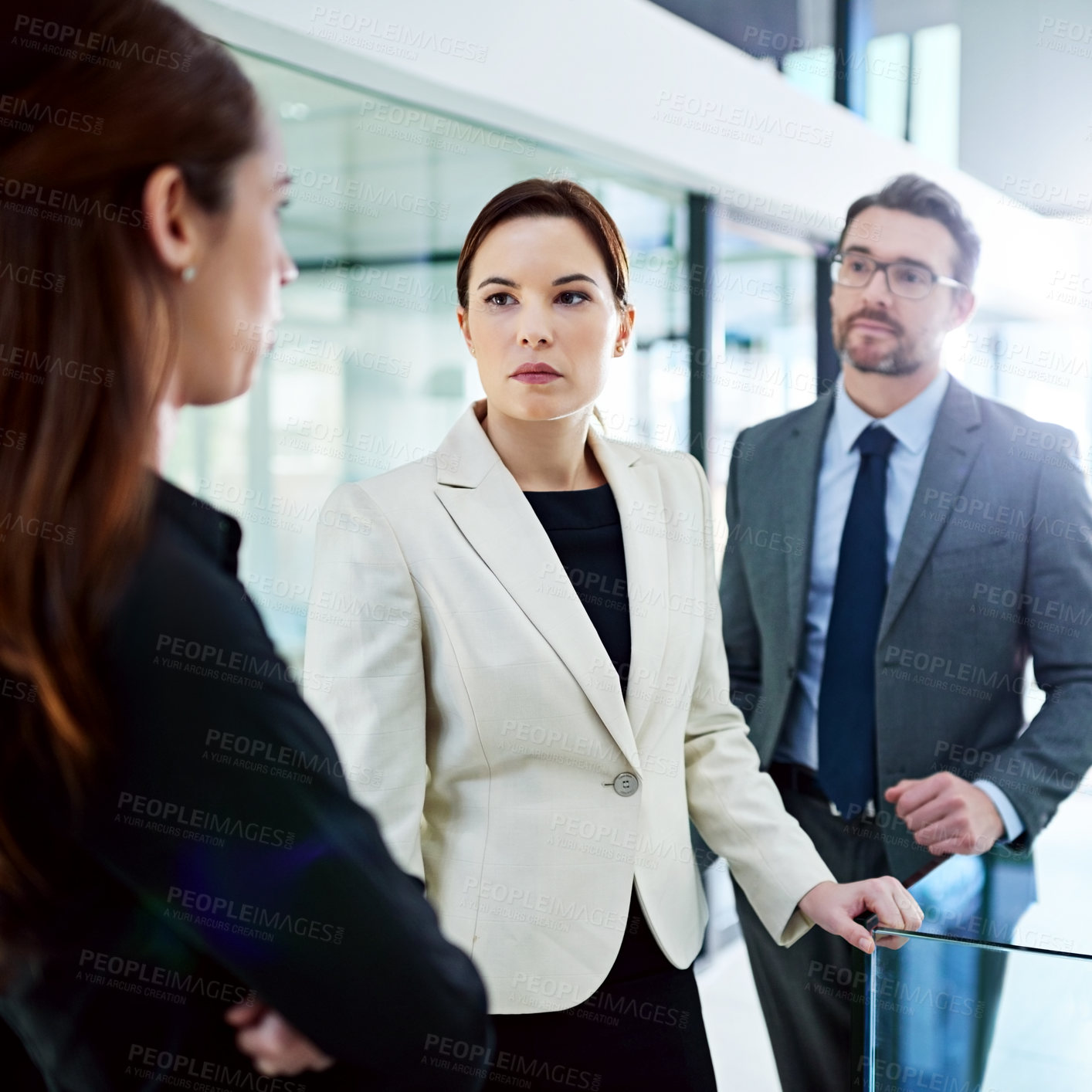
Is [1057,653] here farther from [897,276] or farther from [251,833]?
[251,833]

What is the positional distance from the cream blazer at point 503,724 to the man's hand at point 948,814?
0.44 metres

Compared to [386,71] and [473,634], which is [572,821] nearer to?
[473,634]

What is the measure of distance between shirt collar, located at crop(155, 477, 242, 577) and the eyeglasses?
1.99 meters

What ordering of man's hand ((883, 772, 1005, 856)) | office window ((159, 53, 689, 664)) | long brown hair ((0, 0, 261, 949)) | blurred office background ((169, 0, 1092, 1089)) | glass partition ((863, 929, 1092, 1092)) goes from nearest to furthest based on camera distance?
long brown hair ((0, 0, 261, 949)) → glass partition ((863, 929, 1092, 1092)) → man's hand ((883, 772, 1005, 856)) → blurred office background ((169, 0, 1092, 1089)) → office window ((159, 53, 689, 664))

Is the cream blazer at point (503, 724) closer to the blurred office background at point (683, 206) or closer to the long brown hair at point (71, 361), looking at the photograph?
the long brown hair at point (71, 361)

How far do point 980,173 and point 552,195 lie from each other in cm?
270

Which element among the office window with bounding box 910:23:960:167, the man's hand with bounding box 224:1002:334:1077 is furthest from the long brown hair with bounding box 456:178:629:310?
the office window with bounding box 910:23:960:167

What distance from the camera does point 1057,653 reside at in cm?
222

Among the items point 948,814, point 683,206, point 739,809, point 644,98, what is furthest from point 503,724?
point 683,206

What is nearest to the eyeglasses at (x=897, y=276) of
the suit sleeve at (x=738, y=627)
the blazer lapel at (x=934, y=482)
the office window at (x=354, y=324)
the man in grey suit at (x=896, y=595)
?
the man in grey suit at (x=896, y=595)

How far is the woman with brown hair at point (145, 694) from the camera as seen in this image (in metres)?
0.69

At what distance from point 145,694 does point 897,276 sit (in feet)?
7.08

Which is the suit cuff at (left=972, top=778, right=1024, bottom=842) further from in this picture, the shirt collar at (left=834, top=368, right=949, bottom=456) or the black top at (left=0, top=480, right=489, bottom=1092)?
the black top at (left=0, top=480, right=489, bottom=1092)

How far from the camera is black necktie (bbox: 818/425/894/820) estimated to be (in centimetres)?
231
